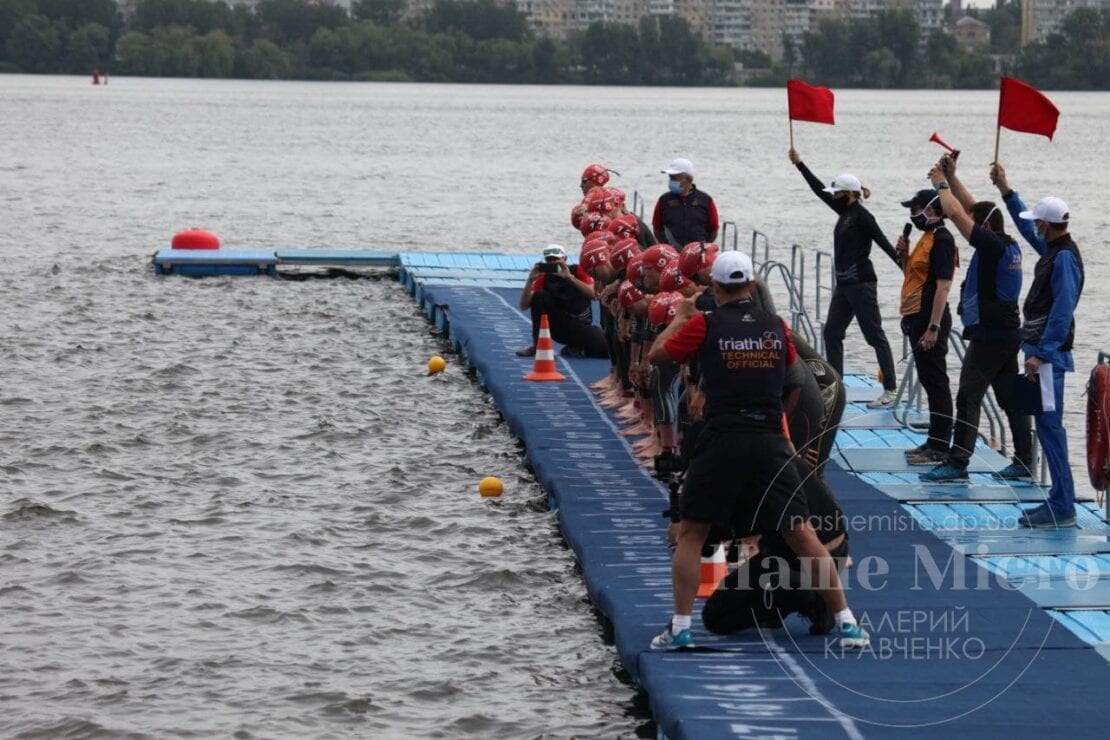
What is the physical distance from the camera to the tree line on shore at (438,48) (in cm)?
17650

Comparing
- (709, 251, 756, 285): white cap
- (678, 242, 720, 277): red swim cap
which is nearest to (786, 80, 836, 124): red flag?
(678, 242, 720, 277): red swim cap

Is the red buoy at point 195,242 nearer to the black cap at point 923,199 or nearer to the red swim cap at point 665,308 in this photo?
the black cap at point 923,199

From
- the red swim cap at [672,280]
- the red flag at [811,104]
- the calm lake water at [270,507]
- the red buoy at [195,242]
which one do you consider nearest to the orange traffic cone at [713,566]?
the calm lake water at [270,507]

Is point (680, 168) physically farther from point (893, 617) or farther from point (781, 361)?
point (781, 361)

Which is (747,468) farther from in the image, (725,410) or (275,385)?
(275,385)

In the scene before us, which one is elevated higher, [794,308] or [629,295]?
[629,295]

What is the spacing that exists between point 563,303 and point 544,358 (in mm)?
1088

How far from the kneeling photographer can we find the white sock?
953cm

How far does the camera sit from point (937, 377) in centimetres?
1416

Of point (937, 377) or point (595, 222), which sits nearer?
point (937, 377)

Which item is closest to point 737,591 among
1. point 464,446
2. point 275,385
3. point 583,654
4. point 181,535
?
point 583,654

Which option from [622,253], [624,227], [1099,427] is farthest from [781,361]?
[624,227]

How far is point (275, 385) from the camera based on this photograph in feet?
72.0

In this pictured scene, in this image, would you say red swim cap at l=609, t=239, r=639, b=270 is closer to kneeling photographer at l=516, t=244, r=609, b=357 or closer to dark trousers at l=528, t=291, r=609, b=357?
kneeling photographer at l=516, t=244, r=609, b=357
